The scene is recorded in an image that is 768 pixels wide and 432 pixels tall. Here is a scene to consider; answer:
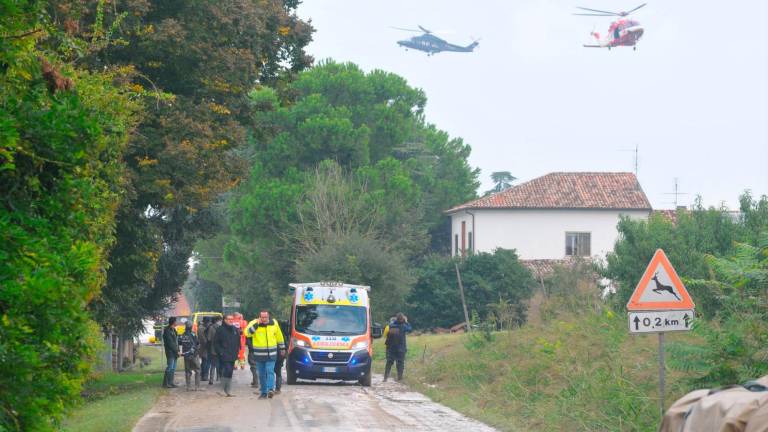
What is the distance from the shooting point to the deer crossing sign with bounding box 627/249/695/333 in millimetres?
14172

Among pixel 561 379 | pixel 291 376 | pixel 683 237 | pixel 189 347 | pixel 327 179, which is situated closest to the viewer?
pixel 561 379

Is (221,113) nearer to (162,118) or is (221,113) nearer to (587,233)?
(162,118)

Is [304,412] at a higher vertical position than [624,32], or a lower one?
lower

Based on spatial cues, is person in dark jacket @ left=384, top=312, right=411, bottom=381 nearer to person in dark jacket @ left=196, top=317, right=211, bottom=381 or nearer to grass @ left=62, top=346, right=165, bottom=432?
person in dark jacket @ left=196, top=317, right=211, bottom=381

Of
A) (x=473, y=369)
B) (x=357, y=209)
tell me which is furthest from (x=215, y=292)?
(x=473, y=369)

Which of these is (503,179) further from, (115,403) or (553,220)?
(115,403)

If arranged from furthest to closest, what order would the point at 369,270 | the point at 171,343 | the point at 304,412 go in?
the point at 369,270, the point at 171,343, the point at 304,412

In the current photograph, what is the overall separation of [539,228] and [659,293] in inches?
2259

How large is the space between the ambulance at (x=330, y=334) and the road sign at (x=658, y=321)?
48.8 feet

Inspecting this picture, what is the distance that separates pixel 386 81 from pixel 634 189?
60.2 ft

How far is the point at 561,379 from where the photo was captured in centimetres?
2031

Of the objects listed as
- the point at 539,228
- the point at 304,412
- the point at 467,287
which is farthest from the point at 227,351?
the point at 539,228

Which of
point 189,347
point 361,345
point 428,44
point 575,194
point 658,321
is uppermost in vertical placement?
point 428,44

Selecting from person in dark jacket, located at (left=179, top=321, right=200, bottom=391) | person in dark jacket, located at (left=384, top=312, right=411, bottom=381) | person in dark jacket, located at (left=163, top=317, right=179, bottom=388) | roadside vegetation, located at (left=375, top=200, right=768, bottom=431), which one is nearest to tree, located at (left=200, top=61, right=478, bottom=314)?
roadside vegetation, located at (left=375, top=200, right=768, bottom=431)
